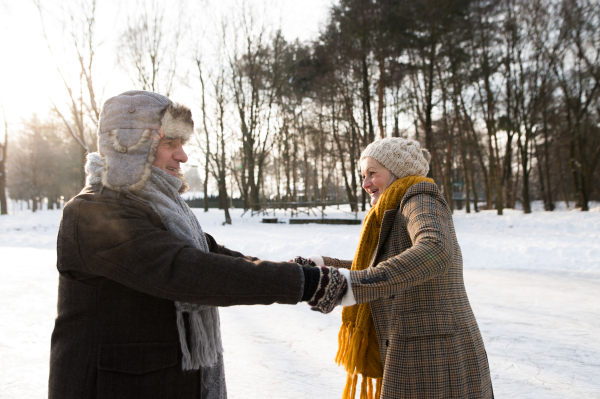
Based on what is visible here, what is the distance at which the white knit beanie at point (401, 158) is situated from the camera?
1856mm

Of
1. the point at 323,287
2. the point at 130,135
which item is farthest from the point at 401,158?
the point at 130,135

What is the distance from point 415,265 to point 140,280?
2.86ft

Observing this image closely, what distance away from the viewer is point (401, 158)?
1852mm

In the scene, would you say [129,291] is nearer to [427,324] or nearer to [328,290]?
[328,290]

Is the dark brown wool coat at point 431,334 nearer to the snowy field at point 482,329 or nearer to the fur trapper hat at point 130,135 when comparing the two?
the fur trapper hat at point 130,135

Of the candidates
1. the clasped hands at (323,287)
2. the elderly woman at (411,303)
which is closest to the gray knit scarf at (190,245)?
the clasped hands at (323,287)

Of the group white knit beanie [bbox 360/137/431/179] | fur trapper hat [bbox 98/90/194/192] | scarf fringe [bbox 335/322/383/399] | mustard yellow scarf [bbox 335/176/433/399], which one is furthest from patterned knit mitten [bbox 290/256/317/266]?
fur trapper hat [bbox 98/90/194/192]

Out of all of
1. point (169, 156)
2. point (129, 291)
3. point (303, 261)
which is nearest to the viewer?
point (129, 291)

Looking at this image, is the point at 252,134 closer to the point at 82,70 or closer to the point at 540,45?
the point at 82,70

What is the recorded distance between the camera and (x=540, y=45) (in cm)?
1830

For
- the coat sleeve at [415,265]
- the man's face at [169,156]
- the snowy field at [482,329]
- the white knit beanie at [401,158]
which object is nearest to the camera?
the coat sleeve at [415,265]

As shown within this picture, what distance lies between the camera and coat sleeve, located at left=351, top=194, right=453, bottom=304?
1285 millimetres

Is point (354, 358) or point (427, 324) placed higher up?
point (427, 324)

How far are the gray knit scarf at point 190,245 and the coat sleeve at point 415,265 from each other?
563 mm
